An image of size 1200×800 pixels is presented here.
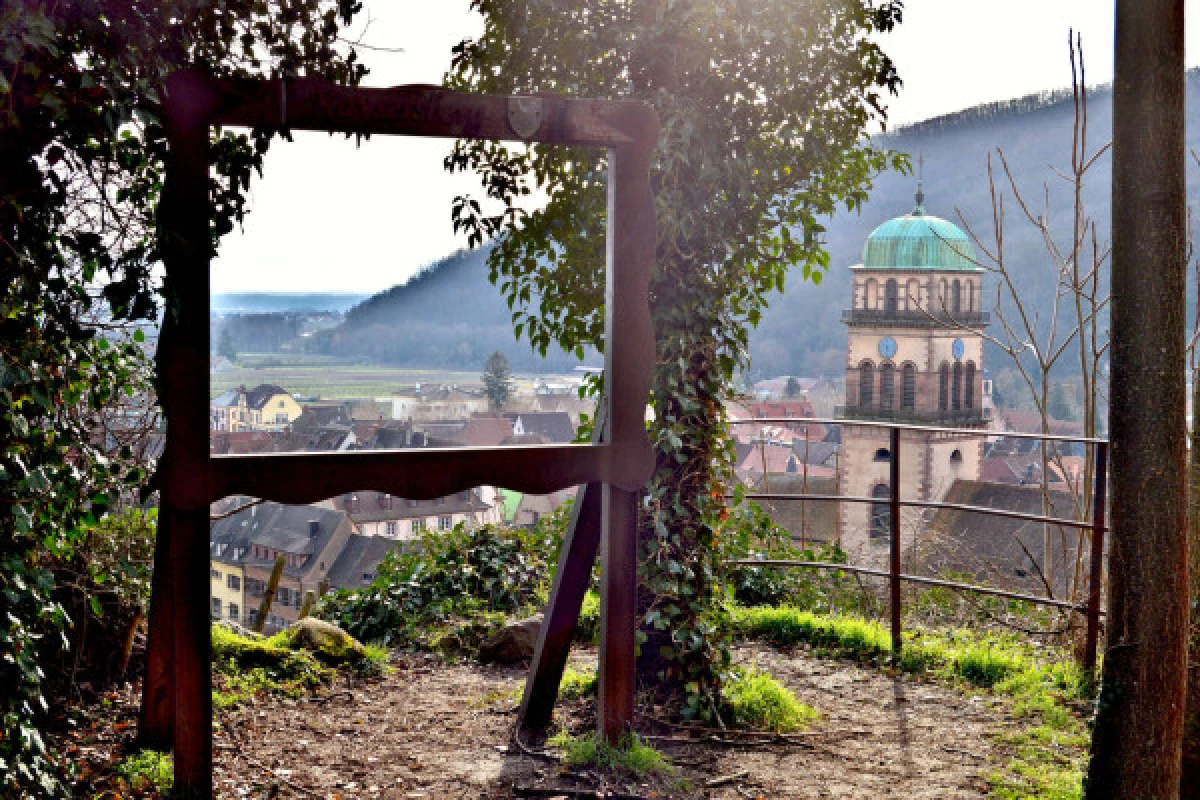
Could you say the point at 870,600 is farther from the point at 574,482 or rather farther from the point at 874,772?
the point at 574,482

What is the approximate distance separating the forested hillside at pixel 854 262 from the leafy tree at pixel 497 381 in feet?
0.17

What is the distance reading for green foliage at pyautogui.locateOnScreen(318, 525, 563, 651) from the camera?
6.17 meters

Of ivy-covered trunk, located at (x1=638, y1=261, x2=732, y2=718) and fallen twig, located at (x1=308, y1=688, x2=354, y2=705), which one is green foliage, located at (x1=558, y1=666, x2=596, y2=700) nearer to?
ivy-covered trunk, located at (x1=638, y1=261, x2=732, y2=718)

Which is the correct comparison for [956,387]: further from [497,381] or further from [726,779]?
[726,779]

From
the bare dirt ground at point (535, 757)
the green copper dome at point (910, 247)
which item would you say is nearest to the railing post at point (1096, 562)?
the bare dirt ground at point (535, 757)

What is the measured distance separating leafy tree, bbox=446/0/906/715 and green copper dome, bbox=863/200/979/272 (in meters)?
39.7

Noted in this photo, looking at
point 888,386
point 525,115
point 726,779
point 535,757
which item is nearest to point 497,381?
point 525,115

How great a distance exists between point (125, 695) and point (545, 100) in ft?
9.45

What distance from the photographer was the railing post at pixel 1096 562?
4973 millimetres

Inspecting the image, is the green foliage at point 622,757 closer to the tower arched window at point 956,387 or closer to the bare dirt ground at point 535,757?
the bare dirt ground at point 535,757

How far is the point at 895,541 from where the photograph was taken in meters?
5.42

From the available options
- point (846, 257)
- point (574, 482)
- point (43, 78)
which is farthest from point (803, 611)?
point (846, 257)

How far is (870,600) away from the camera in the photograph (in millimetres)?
7035

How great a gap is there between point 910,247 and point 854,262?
2371 millimetres
